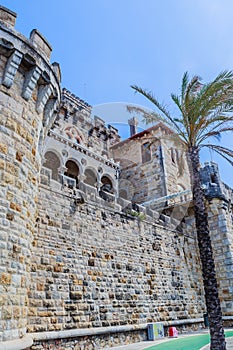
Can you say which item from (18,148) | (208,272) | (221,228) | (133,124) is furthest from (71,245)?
(133,124)

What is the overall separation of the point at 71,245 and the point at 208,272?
153 inches

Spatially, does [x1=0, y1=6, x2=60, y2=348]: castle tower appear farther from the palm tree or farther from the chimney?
the chimney

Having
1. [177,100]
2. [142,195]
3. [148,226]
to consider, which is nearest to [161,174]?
[142,195]

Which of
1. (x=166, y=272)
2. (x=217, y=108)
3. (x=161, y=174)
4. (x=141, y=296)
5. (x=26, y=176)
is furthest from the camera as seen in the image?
(x=161, y=174)

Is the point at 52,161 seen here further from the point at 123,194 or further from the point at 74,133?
the point at 123,194

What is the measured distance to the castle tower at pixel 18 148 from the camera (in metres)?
5.81

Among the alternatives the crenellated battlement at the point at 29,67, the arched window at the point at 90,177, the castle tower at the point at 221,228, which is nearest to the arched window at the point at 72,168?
the arched window at the point at 90,177

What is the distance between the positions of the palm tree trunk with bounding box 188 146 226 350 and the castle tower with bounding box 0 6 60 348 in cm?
410

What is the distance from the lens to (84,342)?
8352 mm

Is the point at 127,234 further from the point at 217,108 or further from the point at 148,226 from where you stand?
the point at 217,108

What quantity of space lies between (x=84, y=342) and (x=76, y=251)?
2395 mm

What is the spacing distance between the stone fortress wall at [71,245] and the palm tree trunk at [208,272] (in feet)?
10.5

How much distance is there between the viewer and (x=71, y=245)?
9.20 metres

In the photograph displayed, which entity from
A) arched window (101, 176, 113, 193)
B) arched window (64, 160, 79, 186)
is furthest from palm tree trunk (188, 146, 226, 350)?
arched window (101, 176, 113, 193)
